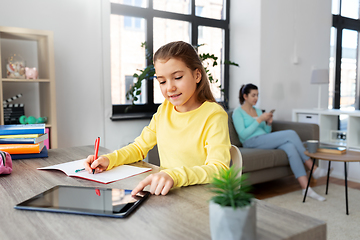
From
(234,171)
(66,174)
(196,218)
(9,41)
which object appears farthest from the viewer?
(9,41)

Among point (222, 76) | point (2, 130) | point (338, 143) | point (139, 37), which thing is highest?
point (139, 37)

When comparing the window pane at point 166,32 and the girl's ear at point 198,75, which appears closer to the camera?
the girl's ear at point 198,75

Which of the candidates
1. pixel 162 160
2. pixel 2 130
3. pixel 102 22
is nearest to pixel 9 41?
pixel 102 22

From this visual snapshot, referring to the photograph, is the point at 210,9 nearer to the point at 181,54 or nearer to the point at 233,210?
the point at 181,54

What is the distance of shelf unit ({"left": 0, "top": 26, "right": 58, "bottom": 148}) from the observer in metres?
2.32

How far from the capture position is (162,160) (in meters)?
1.27

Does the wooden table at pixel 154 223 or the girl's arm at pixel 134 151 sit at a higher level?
the girl's arm at pixel 134 151

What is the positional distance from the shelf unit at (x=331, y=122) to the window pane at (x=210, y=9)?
153cm

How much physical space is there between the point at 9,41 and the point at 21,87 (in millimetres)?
373

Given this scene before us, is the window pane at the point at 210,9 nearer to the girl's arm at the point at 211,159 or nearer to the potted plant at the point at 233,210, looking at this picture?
the girl's arm at the point at 211,159

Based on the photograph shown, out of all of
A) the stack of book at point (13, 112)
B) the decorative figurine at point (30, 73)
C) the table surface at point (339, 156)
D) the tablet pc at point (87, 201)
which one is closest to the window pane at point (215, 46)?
the table surface at point (339, 156)

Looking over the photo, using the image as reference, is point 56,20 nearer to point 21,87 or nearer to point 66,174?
point 21,87

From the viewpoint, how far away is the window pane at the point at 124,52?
321cm

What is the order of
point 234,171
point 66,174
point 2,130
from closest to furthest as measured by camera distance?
1. point 234,171
2. point 66,174
3. point 2,130
